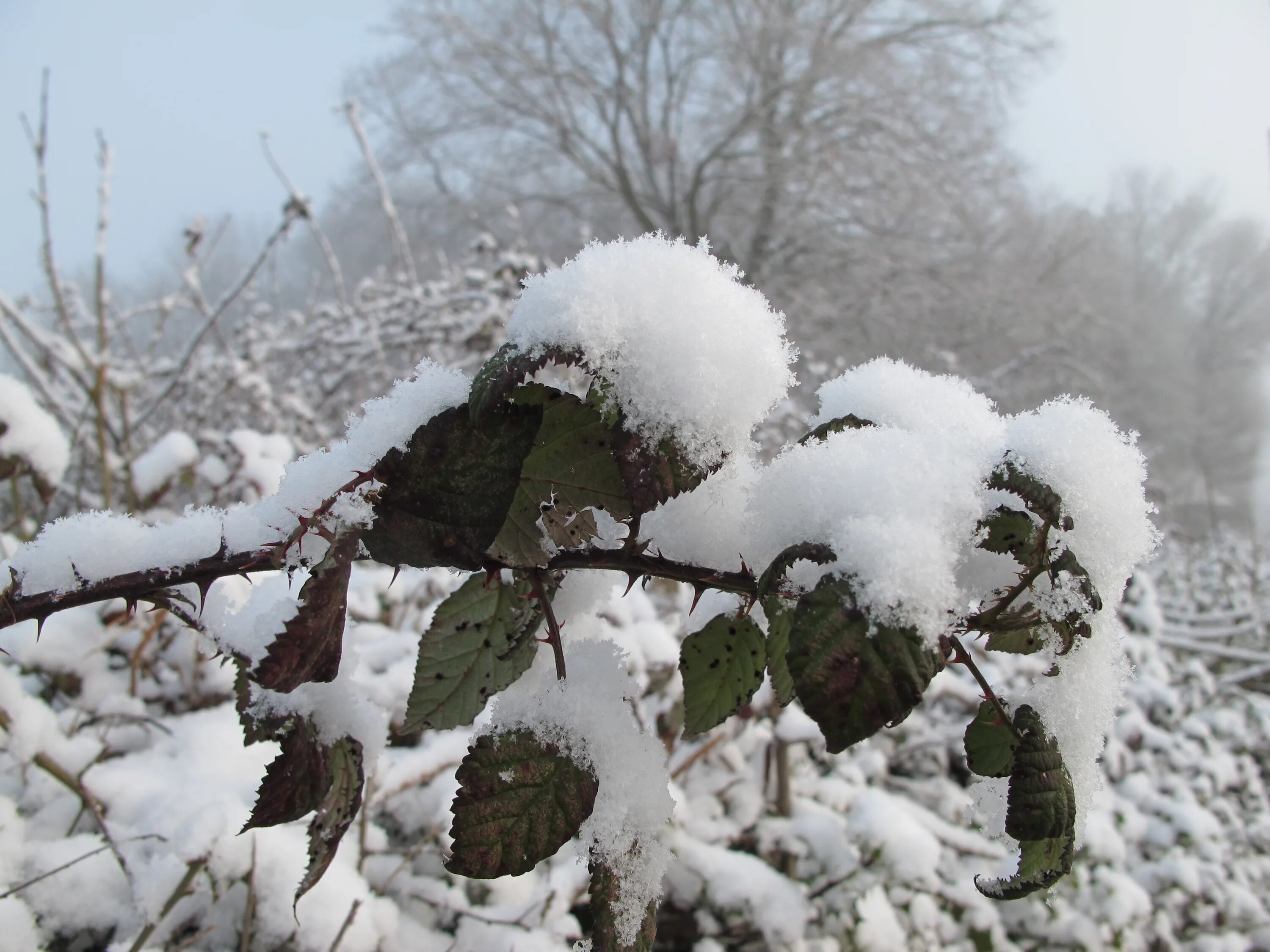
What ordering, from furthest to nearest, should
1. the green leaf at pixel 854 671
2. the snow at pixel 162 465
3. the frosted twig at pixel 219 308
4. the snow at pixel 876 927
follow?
the frosted twig at pixel 219 308 < the snow at pixel 162 465 < the snow at pixel 876 927 < the green leaf at pixel 854 671

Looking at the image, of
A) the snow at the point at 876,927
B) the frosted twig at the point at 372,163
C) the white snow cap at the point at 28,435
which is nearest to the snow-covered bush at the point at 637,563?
the white snow cap at the point at 28,435

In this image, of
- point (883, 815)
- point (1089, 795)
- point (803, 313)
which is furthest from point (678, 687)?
point (803, 313)

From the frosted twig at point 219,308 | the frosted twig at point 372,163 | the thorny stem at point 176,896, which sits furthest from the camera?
the frosted twig at point 372,163

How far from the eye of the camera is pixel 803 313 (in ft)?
31.2

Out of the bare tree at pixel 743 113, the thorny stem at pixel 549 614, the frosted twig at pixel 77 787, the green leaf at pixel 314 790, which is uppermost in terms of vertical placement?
the bare tree at pixel 743 113

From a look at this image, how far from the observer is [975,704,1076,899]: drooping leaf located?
14.7 inches

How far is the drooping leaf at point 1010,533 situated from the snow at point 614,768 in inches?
9.7

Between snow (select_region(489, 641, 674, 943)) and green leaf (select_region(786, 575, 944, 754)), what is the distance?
0.16 metres

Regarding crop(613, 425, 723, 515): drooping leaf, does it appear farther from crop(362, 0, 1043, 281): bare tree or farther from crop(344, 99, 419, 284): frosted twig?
crop(362, 0, 1043, 281): bare tree

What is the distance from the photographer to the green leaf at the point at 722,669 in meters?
0.52

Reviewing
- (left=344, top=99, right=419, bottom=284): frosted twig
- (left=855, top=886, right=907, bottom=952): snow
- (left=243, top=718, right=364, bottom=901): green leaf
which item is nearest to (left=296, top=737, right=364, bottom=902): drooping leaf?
(left=243, top=718, right=364, bottom=901): green leaf

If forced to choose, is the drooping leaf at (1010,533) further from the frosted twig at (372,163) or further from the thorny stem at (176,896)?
the frosted twig at (372,163)

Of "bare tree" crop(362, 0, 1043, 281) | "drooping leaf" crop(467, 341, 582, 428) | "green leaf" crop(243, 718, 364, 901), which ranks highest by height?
"bare tree" crop(362, 0, 1043, 281)

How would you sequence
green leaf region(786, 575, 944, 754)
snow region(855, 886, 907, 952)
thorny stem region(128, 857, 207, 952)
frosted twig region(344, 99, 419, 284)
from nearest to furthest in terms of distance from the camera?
green leaf region(786, 575, 944, 754), thorny stem region(128, 857, 207, 952), snow region(855, 886, 907, 952), frosted twig region(344, 99, 419, 284)
